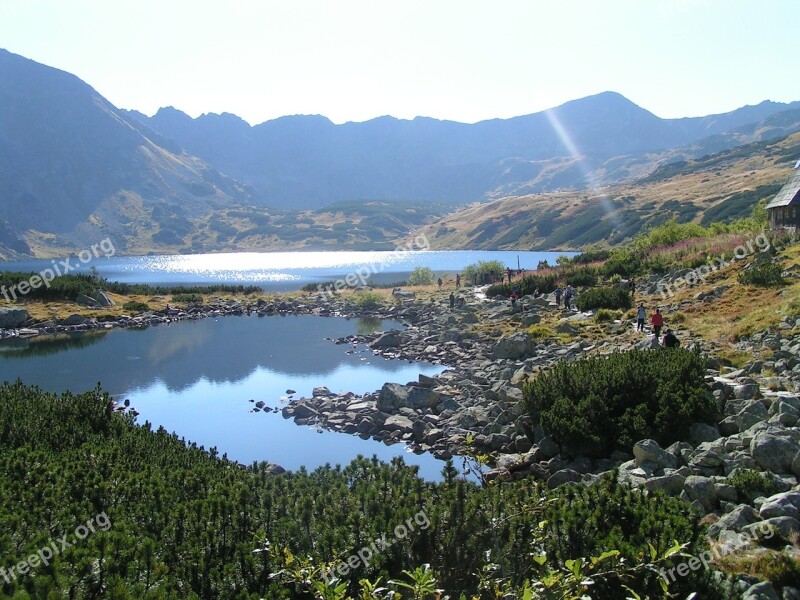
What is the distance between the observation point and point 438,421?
24.6m

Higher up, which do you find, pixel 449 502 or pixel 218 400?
pixel 449 502

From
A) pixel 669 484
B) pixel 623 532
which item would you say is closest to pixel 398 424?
pixel 669 484

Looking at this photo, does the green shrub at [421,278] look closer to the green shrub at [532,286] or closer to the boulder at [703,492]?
the green shrub at [532,286]

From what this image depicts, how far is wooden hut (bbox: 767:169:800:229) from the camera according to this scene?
42.2 meters

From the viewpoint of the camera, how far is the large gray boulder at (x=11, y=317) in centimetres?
5712

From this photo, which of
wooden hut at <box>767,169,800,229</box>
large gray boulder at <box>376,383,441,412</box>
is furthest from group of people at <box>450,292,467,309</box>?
large gray boulder at <box>376,383,441,412</box>

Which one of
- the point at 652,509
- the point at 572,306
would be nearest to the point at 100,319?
the point at 572,306

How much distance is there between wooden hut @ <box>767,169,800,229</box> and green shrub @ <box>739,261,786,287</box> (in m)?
11.4

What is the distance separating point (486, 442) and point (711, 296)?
777 inches

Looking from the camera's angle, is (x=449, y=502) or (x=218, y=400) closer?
(x=449, y=502)

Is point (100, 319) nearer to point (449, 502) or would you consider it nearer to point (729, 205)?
point (449, 502)

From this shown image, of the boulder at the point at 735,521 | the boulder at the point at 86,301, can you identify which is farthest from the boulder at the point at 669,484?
the boulder at the point at 86,301

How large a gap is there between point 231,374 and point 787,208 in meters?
41.3

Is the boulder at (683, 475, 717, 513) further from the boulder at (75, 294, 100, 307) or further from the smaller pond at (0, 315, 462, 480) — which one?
the boulder at (75, 294, 100, 307)
